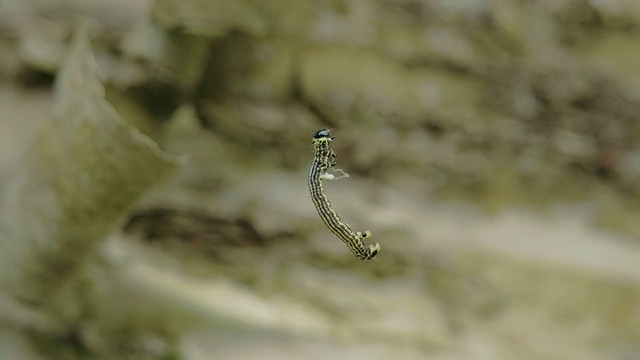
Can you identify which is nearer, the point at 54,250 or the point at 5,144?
the point at 54,250

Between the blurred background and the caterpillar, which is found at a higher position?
the blurred background

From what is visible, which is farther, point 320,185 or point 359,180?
point 359,180

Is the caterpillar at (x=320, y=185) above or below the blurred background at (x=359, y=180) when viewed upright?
below

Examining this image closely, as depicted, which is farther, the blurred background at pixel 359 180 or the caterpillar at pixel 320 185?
the blurred background at pixel 359 180

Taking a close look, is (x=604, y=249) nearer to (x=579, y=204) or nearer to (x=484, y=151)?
(x=579, y=204)

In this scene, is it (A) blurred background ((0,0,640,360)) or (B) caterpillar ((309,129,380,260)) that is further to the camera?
(A) blurred background ((0,0,640,360))

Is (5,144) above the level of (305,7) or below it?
below

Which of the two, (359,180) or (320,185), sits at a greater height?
(359,180)

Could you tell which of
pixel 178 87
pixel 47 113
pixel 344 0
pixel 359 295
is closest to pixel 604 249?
pixel 359 295
